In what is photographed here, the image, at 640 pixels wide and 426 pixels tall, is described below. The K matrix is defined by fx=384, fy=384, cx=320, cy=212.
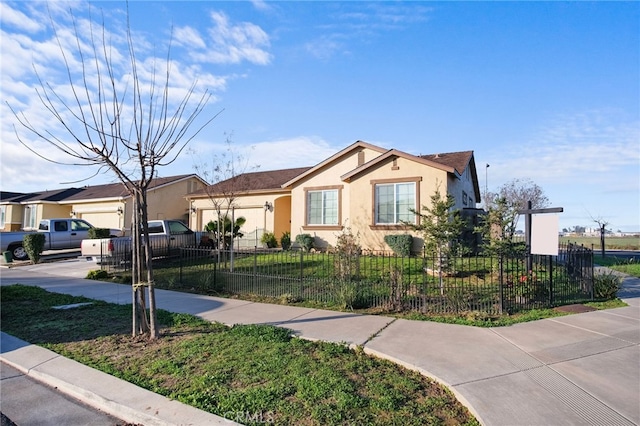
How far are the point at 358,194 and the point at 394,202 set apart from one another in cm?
165

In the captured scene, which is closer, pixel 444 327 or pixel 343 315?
pixel 444 327

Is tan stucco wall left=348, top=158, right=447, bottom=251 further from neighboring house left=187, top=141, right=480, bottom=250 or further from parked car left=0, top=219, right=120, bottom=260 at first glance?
parked car left=0, top=219, right=120, bottom=260

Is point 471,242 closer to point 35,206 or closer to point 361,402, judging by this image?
point 361,402

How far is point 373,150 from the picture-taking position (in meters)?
17.5

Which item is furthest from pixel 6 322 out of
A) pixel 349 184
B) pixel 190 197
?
pixel 190 197

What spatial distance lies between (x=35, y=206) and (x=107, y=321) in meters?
30.6

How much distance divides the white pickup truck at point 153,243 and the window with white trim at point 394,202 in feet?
26.3

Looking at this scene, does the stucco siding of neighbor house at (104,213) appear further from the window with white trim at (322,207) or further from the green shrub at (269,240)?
the window with white trim at (322,207)

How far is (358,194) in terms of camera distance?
652 inches

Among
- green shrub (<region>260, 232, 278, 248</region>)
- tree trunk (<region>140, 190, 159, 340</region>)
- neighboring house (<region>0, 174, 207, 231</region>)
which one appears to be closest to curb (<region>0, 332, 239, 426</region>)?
tree trunk (<region>140, 190, 159, 340</region>)

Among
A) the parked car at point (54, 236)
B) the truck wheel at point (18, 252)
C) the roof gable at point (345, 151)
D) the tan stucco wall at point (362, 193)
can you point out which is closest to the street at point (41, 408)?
the tan stucco wall at point (362, 193)

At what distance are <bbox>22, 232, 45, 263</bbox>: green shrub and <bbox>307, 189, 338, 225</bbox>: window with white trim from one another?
489 inches

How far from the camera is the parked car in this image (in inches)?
738

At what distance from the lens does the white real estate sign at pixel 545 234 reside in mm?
7856
